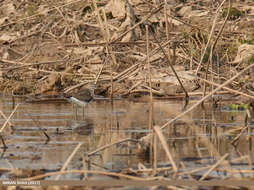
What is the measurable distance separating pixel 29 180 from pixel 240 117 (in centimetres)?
566

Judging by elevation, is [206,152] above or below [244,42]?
below

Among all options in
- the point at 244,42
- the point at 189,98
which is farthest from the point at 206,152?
the point at 244,42

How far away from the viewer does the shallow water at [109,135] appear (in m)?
6.22

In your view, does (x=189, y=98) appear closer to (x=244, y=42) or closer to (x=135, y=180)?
(x=244, y=42)

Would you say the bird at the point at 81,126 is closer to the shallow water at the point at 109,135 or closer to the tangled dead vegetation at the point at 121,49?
the shallow water at the point at 109,135

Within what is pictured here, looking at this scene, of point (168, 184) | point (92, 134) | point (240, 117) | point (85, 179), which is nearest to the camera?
point (168, 184)

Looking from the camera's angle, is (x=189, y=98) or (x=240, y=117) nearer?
(x=240, y=117)

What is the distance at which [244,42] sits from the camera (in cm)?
1605

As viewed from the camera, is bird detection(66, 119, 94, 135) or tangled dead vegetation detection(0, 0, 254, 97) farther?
tangled dead vegetation detection(0, 0, 254, 97)

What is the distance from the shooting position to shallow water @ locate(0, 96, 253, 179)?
6.22 m

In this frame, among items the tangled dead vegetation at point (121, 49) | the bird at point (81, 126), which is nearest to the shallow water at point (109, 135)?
the bird at point (81, 126)

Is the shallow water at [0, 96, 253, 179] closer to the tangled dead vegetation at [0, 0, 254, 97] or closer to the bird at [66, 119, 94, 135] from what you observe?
the bird at [66, 119, 94, 135]

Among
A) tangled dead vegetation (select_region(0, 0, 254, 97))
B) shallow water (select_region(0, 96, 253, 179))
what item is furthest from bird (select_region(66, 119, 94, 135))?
tangled dead vegetation (select_region(0, 0, 254, 97))

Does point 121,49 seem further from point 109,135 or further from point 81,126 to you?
point 109,135
